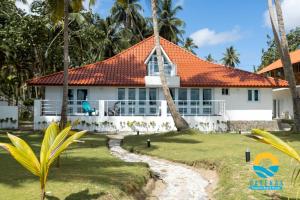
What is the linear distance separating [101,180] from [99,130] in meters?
16.5

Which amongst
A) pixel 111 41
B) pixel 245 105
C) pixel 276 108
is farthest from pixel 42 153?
pixel 111 41

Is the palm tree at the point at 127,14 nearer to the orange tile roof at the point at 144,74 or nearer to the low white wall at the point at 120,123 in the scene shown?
the orange tile roof at the point at 144,74

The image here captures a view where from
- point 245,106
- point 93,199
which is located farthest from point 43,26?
point 93,199

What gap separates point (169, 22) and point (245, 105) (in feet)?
81.2

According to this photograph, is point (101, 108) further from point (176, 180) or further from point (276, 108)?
point (276, 108)

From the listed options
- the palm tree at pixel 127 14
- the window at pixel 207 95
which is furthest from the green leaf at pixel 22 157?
the palm tree at pixel 127 14

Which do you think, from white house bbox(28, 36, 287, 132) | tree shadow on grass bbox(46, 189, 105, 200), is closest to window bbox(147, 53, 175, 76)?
white house bbox(28, 36, 287, 132)

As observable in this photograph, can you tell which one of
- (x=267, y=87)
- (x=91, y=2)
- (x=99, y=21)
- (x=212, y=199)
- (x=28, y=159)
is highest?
(x=99, y=21)

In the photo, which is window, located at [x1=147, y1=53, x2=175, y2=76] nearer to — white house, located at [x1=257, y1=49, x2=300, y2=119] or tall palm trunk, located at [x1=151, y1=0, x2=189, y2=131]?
tall palm trunk, located at [x1=151, y1=0, x2=189, y2=131]

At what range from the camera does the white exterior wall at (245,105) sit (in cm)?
2859

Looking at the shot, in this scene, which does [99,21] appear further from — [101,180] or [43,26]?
[101,180]

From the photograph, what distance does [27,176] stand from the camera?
31.6ft

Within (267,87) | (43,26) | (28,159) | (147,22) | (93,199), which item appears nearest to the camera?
(28,159)

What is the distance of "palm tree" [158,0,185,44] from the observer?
51031 mm
